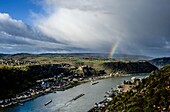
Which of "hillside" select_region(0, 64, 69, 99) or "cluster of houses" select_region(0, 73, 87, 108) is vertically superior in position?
"hillside" select_region(0, 64, 69, 99)

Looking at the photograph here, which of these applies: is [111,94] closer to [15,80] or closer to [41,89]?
[41,89]

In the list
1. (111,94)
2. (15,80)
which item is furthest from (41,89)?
(111,94)

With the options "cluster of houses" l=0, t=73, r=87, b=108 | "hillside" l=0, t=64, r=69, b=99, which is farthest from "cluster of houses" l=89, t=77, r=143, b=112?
"hillside" l=0, t=64, r=69, b=99

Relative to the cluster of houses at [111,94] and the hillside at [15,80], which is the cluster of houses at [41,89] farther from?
the cluster of houses at [111,94]

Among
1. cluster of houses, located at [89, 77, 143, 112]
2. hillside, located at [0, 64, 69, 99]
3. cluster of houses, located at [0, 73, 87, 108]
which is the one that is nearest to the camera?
cluster of houses, located at [89, 77, 143, 112]

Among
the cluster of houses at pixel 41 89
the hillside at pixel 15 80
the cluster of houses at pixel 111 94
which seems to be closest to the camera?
the cluster of houses at pixel 111 94

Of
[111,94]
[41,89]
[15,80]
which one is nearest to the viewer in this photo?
[111,94]

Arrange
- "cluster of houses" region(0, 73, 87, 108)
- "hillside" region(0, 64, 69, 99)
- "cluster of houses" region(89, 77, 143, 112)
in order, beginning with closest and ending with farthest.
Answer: "cluster of houses" region(89, 77, 143, 112) < "cluster of houses" region(0, 73, 87, 108) < "hillside" region(0, 64, 69, 99)

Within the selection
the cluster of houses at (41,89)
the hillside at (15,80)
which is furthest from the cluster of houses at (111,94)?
the hillside at (15,80)

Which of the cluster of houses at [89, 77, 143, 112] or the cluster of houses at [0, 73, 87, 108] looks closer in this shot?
the cluster of houses at [89, 77, 143, 112]

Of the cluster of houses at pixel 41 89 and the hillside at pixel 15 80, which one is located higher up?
the hillside at pixel 15 80

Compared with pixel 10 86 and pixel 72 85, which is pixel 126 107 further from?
pixel 72 85

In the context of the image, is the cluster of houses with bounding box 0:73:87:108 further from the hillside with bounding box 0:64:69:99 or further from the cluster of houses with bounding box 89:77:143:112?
the cluster of houses with bounding box 89:77:143:112
